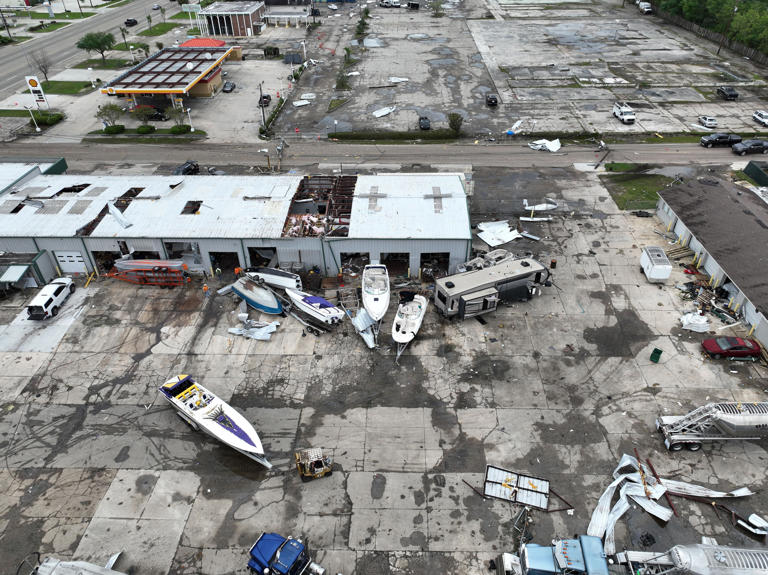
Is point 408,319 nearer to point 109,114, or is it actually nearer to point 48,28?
point 109,114

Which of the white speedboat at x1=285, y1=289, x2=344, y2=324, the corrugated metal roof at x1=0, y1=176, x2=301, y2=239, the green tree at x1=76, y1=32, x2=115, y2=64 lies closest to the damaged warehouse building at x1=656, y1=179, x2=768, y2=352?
the white speedboat at x1=285, y1=289, x2=344, y2=324

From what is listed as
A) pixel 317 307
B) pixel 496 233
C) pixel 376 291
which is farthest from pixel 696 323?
pixel 317 307

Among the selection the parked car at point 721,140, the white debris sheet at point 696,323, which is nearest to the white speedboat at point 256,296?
the white debris sheet at point 696,323

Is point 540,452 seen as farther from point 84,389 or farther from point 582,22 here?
point 582,22

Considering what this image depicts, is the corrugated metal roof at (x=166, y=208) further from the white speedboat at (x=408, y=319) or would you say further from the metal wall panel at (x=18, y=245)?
the white speedboat at (x=408, y=319)

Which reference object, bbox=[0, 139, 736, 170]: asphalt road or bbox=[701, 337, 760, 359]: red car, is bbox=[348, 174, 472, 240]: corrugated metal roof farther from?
bbox=[701, 337, 760, 359]: red car
